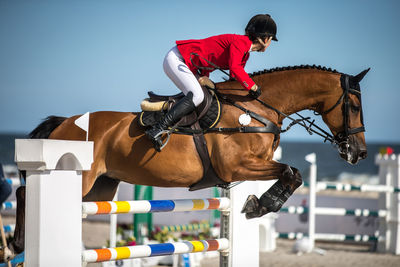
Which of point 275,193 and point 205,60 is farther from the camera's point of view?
point 205,60

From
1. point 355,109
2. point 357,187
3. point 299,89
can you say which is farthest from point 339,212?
point 299,89

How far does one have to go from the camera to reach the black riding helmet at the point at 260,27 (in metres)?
4.04

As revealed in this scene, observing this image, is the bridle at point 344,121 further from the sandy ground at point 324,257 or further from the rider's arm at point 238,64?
the sandy ground at point 324,257

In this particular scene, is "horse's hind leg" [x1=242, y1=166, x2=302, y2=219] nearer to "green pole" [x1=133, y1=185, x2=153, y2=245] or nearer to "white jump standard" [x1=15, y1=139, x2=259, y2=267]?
"white jump standard" [x1=15, y1=139, x2=259, y2=267]

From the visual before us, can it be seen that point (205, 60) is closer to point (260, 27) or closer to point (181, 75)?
point (181, 75)

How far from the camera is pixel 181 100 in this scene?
12.9ft

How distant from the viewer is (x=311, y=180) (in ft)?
27.9

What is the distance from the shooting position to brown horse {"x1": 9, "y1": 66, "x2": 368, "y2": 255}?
392 centimetres

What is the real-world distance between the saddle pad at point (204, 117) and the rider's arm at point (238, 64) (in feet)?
0.88

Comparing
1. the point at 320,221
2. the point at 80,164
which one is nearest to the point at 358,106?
the point at 80,164

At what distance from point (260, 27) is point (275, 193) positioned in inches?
47.0

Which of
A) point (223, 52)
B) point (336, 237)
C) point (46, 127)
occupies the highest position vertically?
point (223, 52)

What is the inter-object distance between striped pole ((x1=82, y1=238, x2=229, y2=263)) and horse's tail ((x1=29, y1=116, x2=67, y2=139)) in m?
1.40

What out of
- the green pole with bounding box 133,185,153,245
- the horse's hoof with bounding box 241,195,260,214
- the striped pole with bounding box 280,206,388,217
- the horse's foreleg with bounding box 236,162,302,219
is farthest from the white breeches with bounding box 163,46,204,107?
the striped pole with bounding box 280,206,388,217
